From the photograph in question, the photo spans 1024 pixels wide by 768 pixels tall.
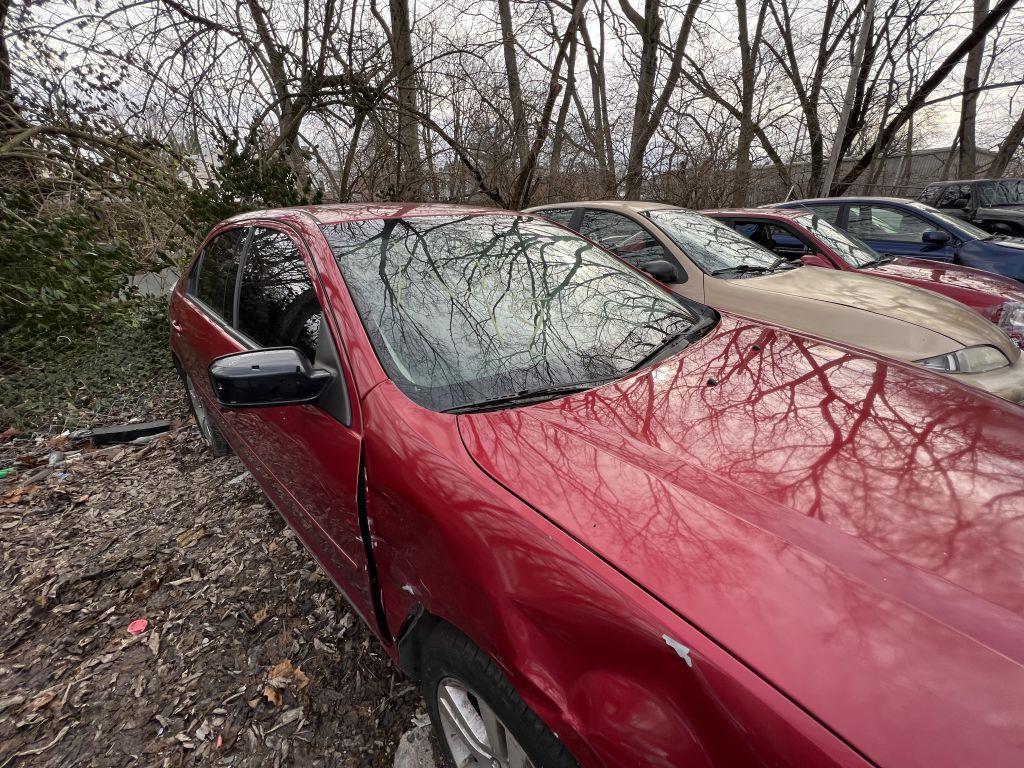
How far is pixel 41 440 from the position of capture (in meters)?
3.81

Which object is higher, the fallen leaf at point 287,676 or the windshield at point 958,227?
the windshield at point 958,227

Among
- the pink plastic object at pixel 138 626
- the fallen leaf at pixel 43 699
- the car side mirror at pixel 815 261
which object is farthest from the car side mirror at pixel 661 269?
the fallen leaf at pixel 43 699

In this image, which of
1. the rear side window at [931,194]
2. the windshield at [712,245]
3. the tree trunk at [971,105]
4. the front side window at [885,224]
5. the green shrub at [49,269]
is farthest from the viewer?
the tree trunk at [971,105]

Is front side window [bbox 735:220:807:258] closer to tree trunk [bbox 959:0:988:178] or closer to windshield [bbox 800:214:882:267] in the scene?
windshield [bbox 800:214:882:267]

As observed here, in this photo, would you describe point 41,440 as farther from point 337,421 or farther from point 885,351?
point 885,351

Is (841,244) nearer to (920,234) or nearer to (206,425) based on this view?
(920,234)

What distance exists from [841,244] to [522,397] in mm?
4890

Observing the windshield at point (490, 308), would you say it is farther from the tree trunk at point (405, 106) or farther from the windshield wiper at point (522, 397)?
the tree trunk at point (405, 106)

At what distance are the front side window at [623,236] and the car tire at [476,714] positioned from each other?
10.5ft

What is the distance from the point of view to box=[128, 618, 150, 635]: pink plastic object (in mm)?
2102

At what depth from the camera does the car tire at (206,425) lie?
3188mm

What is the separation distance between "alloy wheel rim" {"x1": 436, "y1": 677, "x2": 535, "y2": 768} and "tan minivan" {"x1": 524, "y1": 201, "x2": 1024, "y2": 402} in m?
2.71

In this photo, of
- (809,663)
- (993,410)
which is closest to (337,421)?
(809,663)

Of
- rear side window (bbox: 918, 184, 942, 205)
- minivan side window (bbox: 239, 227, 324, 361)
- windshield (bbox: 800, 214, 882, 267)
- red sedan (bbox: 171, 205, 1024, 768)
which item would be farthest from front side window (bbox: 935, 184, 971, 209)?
minivan side window (bbox: 239, 227, 324, 361)
